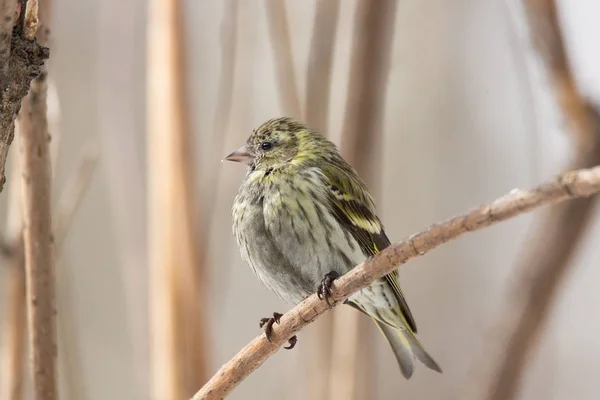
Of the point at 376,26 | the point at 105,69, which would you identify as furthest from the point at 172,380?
the point at 105,69

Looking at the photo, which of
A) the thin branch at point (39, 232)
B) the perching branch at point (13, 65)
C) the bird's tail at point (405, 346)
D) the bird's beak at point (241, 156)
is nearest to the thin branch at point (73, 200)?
the bird's beak at point (241, 156)

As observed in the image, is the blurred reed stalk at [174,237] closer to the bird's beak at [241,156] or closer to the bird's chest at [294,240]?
the bird's chest at [294,240]

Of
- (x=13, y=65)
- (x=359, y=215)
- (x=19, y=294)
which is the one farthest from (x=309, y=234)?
(x=13, y=65)

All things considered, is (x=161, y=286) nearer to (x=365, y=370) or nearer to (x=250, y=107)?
(x=365, y=370)

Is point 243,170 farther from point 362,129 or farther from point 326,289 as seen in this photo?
point 326,289

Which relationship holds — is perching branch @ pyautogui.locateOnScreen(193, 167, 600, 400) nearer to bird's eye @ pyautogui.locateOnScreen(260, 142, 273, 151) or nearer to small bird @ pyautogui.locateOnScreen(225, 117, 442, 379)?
small bird @ pyautogui.locateOnScreen(225, 117, 442, 379)

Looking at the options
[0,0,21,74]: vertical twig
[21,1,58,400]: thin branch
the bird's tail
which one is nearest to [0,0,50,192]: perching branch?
[0,0,21,74]: vertical twig
